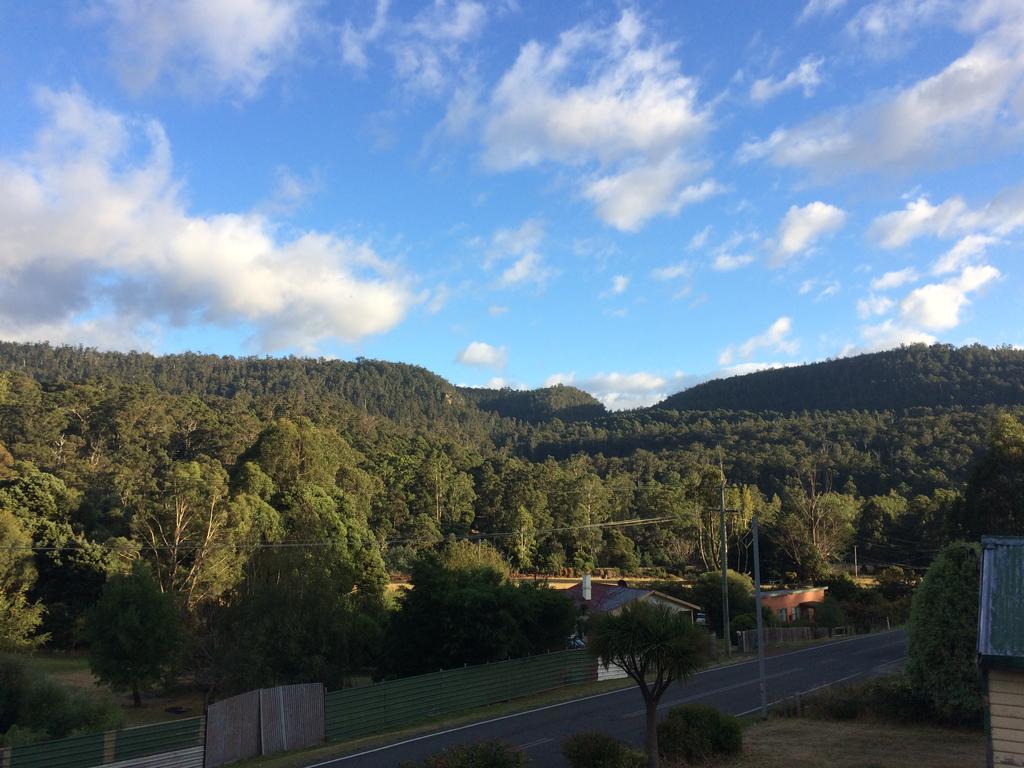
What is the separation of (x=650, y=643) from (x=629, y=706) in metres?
14.3

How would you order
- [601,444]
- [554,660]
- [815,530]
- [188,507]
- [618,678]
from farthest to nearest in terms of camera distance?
[601,444]
[815,530]
[188,507]
[618,678]
[554,660]

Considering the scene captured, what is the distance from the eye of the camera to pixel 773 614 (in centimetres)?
5519

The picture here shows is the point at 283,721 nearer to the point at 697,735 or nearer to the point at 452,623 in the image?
the point at 452,623

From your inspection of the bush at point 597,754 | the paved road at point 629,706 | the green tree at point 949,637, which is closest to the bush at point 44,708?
the paved road at point 629,706

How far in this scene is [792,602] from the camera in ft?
201

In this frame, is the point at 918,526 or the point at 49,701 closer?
the point at 49,701

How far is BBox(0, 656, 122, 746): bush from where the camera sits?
73.4 feet

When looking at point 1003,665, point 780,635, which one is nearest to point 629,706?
point 1003,665

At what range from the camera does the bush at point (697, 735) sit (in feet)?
53.2

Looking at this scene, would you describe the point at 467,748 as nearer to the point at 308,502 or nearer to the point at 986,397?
the point at 308,502

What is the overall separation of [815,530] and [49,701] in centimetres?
7190

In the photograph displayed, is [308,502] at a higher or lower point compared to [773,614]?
higher

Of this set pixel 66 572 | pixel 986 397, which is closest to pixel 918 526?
pixel 66 572

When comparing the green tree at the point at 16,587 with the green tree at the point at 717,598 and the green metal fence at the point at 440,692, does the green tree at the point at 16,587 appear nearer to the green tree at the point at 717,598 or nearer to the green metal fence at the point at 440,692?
the green metal fence at the point at 440,692
